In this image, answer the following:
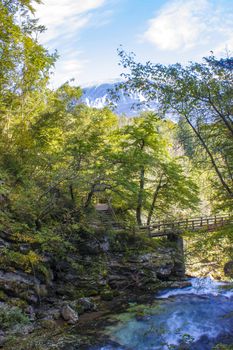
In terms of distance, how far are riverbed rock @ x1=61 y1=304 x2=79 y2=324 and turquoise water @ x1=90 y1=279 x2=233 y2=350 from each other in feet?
4.31

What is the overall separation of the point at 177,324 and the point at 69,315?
418 cm

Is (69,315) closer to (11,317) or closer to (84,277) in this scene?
(11,317)

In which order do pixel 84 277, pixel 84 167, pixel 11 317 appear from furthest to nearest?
Result: pixel 84 167, pixel 84 277, pixel 11 317

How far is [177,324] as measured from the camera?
1141 centimetres

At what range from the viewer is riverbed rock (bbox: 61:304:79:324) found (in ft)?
35.4

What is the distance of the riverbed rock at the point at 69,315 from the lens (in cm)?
1079

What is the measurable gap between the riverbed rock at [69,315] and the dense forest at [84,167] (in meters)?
1.19

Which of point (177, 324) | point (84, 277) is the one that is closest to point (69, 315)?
point (84, 277)

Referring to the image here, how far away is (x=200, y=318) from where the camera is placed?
12.2 metres

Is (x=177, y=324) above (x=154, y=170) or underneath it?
underneath

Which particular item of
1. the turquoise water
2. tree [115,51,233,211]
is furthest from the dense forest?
the turquoise water

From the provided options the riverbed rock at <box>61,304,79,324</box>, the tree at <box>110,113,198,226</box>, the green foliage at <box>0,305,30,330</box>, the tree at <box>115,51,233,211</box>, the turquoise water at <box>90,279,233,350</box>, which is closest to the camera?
the tree at <box>115,51,233,211</box>

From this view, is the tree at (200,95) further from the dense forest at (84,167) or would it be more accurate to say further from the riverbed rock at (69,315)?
the riverbed rock at (69,315)

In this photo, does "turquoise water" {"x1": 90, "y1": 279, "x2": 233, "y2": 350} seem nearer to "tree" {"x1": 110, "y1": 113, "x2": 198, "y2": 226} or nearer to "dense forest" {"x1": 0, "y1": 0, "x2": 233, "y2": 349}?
"dense forest" {"x1": 0, "y1": 0, "x2": 233, "y2": 349}
